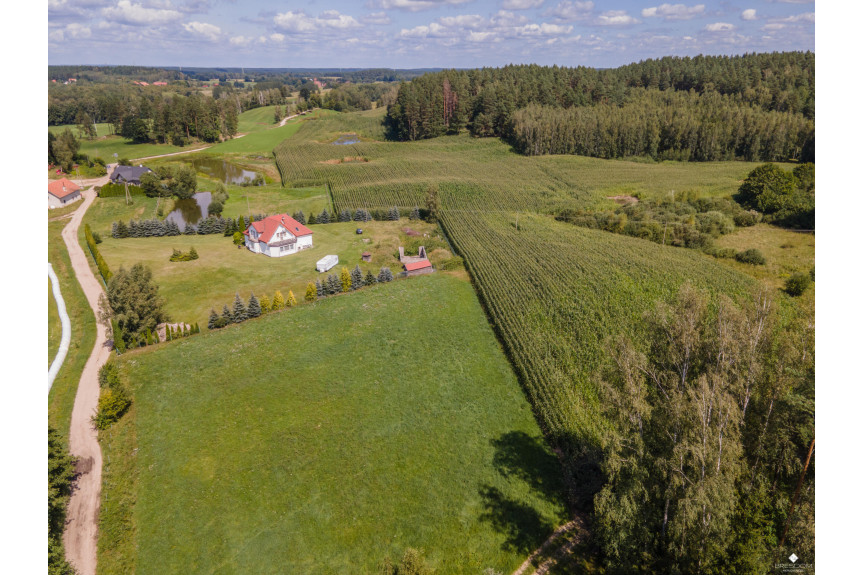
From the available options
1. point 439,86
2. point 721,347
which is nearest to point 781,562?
point 721,347

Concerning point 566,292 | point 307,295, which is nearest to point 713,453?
point 566,292

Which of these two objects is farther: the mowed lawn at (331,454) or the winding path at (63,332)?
the winding path at (63,332)

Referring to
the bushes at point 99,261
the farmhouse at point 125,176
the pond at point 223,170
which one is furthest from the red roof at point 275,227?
the farmhouse at point 125,176

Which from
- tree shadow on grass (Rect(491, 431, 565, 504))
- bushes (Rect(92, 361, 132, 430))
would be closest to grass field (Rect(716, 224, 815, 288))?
tree shadow on grass (Rect(491, 431, 565, 504))

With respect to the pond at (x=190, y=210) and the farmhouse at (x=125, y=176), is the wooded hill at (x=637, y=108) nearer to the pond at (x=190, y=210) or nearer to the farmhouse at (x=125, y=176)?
the pond at (x=190, y=210)

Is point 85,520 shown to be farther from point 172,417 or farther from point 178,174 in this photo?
point 178,174

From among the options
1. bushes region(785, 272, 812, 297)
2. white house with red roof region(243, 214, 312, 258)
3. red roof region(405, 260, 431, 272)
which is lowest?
bushes region(785, 272, 812, 297)

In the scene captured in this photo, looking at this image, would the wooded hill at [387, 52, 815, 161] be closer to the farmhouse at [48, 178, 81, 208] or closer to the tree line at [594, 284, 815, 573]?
the farmhouse at [48, 178, 81, 208]
